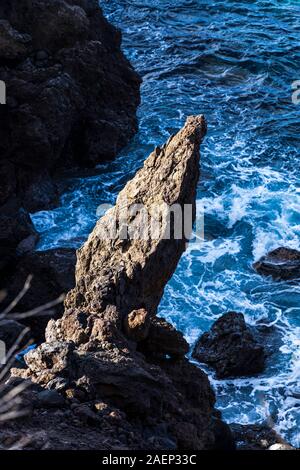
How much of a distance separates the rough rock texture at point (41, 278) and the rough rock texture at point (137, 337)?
4.51 m

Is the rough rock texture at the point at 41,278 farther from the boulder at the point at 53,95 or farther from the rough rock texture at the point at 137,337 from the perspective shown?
the rough rock texture at the point at 137,337

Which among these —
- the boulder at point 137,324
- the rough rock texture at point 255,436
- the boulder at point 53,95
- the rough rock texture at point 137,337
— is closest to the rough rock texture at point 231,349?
the rough rock texture at point 255,436

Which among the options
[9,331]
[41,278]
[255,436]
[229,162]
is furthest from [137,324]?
[229,162]

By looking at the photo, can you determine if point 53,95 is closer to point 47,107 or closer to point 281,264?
point 47,107

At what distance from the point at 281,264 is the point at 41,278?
231 inches

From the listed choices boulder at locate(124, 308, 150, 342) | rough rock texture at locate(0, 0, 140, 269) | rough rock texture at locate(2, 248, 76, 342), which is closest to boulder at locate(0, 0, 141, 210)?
rough rock texture at locate(0, 0, 140, 269)

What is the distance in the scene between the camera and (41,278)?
16094 mm

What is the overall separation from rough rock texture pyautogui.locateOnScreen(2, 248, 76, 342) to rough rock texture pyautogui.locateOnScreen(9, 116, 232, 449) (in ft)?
14.8

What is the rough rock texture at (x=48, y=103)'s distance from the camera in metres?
19.1

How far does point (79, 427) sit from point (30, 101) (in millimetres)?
12630

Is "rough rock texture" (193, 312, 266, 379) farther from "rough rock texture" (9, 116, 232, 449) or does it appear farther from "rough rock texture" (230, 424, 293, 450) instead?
"rough rock texture" (9, 116, 232, 449)

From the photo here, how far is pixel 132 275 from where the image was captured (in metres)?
10.5
